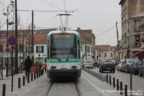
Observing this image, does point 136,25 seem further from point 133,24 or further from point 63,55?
point 63,55

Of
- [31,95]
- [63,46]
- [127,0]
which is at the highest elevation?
[127,0]

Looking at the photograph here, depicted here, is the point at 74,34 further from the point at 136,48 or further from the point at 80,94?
the point at 136,48

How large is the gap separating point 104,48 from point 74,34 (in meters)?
131

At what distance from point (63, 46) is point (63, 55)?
0.61 meters

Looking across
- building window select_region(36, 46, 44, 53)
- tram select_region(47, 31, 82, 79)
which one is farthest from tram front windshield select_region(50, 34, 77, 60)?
building window select_region(36, 46, 44, 53)

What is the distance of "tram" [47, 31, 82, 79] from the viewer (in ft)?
62.4

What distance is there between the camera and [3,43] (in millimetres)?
76750

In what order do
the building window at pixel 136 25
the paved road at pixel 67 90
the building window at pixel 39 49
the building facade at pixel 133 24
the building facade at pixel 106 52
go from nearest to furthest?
the paved road at pixel 67 90
the building facade at pixel 133 24
the building window at pixel 136 25
the building window at pixel 39 49
the building facade at pixel 106 52

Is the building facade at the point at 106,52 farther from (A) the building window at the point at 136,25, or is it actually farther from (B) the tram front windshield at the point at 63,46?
(B) the tram front windshield at the point at 63,46

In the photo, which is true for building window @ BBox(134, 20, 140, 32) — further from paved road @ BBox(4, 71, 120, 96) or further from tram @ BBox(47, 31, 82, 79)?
paved road @ BBox(4, 71, 120, 96)

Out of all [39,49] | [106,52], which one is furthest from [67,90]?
[106,52]

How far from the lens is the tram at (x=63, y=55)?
19.0 meters

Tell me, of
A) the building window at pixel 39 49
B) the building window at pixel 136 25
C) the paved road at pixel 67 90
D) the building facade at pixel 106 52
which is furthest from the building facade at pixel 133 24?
the building facade at pixel 106 52

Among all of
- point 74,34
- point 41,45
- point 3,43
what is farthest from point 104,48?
point 74,34
